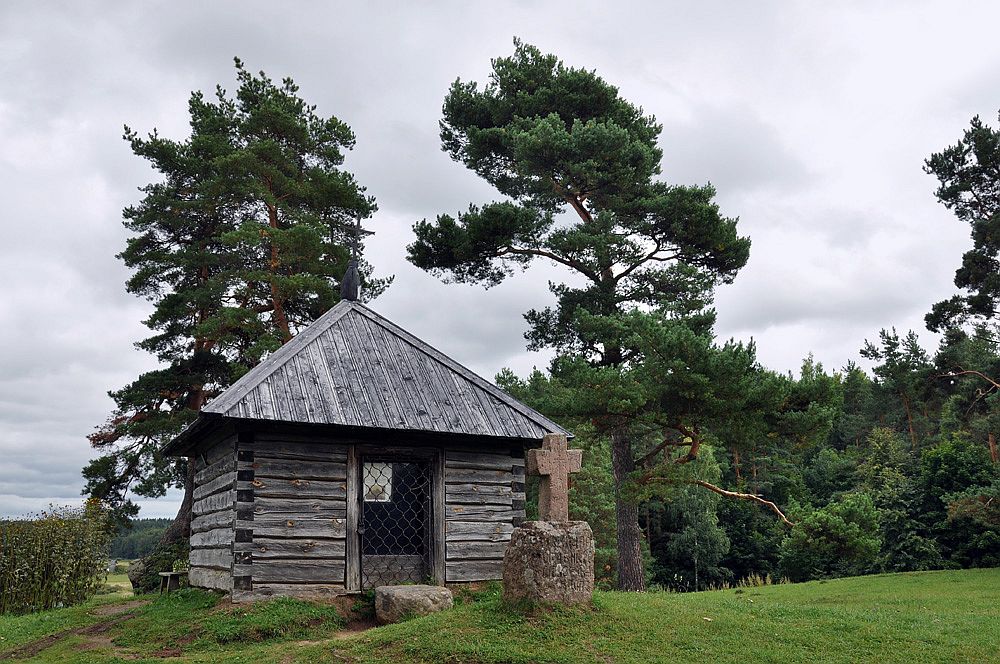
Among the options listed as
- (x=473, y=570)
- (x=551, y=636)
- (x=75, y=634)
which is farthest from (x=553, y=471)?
(x=75, y=634)

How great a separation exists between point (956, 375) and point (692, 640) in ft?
69.8

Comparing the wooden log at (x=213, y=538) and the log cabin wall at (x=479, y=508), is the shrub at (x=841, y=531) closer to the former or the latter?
the log cabin wall at (x=479, y=508)

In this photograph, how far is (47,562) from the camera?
17094 millimetres

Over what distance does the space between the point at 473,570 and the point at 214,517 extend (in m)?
4.31

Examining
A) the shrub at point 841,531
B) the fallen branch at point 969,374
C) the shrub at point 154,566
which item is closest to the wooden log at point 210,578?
the shrub at point 154,566

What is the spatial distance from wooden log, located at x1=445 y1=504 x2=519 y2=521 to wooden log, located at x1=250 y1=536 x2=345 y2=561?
1812mm

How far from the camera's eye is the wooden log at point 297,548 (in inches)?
447

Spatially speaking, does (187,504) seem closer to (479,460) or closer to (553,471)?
Answer: (479,460)

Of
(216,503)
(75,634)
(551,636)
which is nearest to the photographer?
(551,636)

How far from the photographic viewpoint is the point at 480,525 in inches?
506

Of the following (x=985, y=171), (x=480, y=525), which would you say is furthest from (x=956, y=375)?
(x=480, y=525)

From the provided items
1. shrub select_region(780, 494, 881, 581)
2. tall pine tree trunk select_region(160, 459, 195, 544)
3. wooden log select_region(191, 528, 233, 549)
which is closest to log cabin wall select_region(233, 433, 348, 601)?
wooden log select_region(191, 528, 233, 549)

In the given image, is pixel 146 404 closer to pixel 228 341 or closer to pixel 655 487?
Result: pixel 228 341

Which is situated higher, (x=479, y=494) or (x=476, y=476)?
(x=476, y=476)
